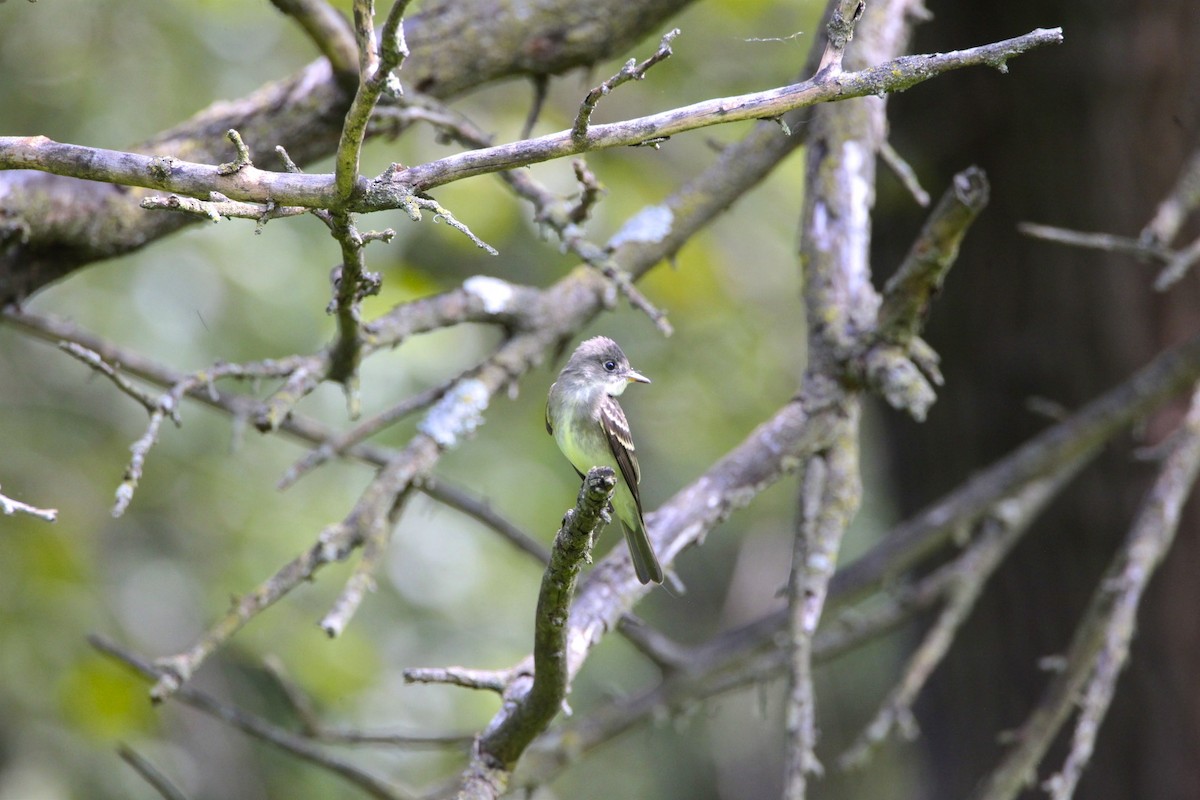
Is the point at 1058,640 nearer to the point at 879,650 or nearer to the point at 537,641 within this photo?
the point at 537,641

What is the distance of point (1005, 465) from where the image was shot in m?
4.58

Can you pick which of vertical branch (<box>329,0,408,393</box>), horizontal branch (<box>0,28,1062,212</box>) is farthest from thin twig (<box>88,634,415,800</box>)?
horizontal branch (<box>0,28,1062,212</box>)

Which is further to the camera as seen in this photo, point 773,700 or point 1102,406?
point 773,700

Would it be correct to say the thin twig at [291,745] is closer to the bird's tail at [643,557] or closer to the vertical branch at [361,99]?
the bird's tail at [643,557]

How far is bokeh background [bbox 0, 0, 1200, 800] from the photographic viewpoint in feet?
17.6

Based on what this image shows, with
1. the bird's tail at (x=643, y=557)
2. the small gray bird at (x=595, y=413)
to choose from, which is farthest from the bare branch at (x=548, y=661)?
the small gray bird at (x=595, y=413)

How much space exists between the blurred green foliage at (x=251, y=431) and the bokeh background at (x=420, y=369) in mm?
20

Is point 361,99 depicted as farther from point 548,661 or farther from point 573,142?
point 548,661

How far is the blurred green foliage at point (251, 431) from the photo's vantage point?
19.6 ft

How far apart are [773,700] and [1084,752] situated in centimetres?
661

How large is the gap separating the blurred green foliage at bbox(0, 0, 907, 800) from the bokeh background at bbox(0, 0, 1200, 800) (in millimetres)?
20

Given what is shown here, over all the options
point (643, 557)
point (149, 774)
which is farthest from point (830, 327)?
point (149, 774)

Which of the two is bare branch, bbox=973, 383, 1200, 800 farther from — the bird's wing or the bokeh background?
the bird's wing

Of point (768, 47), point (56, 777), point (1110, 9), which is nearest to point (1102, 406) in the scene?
point (1110, 9)
